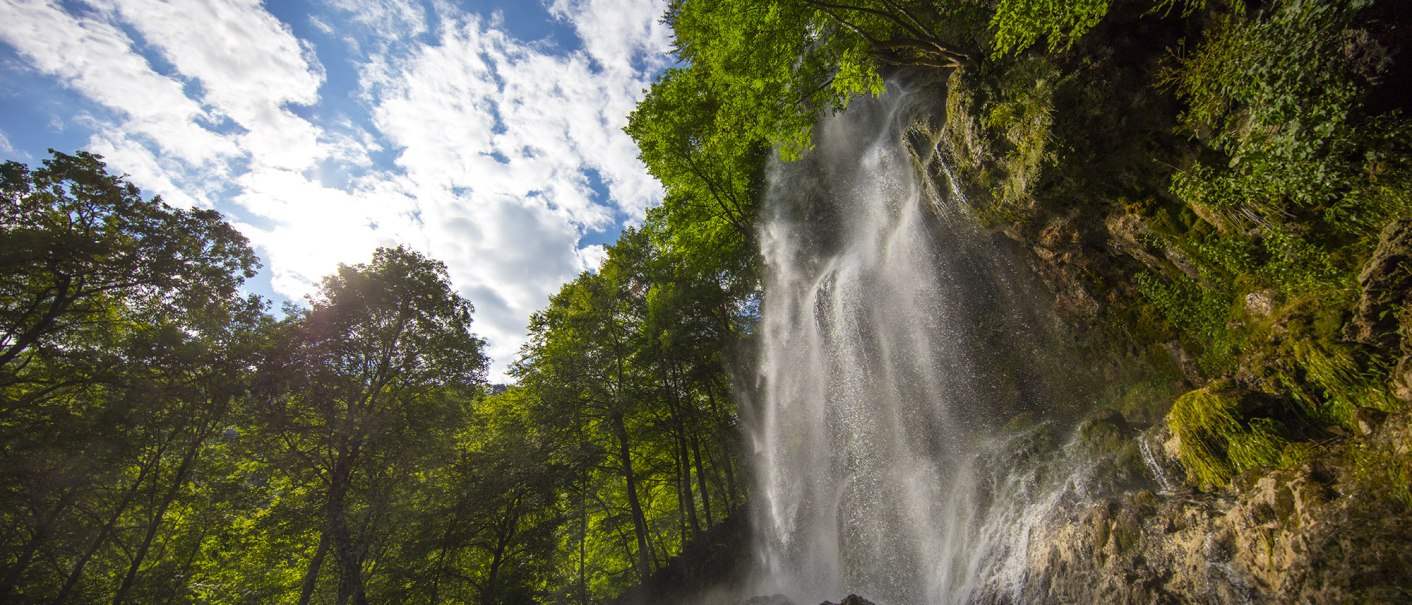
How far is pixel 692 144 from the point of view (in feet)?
52.3

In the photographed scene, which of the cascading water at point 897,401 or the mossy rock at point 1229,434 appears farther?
the cascading water at point 897,401

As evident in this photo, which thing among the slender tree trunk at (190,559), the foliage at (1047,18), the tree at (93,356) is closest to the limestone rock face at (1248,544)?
the foliage at (1047,18)

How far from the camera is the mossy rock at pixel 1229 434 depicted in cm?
501

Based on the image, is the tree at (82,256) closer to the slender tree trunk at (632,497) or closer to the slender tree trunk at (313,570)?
the slender tree trunk at (313,570)

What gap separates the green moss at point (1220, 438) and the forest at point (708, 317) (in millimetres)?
34

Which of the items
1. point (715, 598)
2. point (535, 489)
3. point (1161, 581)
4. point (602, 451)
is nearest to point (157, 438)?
point (535, 489)

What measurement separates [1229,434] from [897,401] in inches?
261

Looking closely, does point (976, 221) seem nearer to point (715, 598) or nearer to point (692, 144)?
point (692, 144)

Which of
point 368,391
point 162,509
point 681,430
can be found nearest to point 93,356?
point 162,509

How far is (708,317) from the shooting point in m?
18.2

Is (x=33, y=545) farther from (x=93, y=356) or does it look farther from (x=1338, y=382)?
(x=1338, y=382)

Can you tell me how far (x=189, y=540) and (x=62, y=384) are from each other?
25.0 ft

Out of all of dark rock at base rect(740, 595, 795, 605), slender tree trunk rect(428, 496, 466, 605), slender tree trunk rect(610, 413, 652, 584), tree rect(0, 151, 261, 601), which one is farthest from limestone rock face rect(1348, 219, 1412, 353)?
tree rect(0, 151, 261, 601)

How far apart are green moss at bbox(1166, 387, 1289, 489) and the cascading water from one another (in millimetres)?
1916
